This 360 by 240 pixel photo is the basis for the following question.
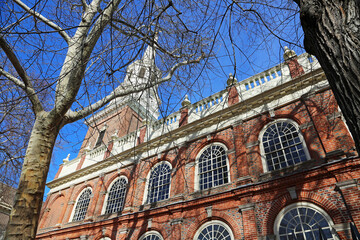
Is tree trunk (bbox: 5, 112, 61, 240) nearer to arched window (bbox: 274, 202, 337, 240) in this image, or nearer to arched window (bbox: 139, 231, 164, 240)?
arched window (bbox: 274, 202, 337, 240)

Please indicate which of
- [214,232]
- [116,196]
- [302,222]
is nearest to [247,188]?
[302,222]

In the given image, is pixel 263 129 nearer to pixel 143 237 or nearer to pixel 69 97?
pixel 143 237

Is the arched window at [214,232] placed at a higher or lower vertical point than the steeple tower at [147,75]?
lower

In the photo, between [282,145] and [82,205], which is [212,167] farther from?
[82,205]

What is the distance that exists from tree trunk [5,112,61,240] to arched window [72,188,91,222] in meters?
13.1

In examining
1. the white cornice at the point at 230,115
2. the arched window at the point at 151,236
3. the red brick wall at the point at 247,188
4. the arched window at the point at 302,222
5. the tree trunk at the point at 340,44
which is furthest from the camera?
the arched window at the point at 151,236

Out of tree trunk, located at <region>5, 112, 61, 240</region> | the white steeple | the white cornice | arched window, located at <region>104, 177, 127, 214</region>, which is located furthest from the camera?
arched window, located at <region>104, 177, 127, 214</region>

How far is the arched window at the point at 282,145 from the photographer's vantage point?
29.8 ft

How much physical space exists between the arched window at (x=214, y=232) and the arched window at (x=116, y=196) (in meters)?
5.73

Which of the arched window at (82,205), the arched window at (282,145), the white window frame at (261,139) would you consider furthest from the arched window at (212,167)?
the arched window at (82,205)

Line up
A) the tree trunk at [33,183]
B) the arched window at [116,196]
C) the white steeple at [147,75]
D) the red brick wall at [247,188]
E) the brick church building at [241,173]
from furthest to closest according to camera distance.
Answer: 1. the arched window at [116,196]
2. the red brick wall at [247,188]
3. the brick church building at [241,173]
4. the white steeple at [147,75]
5. the tree trunk at [33,183]

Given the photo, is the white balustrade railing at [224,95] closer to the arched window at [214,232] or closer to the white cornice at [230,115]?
the white cornice at [230,115]

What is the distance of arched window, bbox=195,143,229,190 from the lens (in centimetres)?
1059

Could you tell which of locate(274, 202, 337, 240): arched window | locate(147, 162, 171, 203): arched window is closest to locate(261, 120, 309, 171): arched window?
locate(274, 202, 337, 240): arched window
